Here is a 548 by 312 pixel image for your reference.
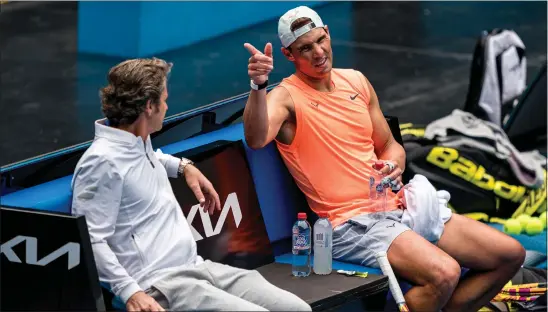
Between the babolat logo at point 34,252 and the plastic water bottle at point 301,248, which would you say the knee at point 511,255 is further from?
the babolat logo at point 34,252

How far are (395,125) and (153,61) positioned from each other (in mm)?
2013

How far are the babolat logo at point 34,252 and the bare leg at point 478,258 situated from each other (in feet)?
6.92

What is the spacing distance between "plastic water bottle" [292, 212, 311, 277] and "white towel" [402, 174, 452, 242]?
562 millimetres

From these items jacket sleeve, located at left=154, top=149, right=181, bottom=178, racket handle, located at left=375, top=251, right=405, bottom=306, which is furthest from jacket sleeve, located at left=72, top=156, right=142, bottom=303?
racket handle, located at left=375, top=251, right=405, bottom=306

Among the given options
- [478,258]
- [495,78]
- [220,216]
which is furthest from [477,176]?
[220,216]

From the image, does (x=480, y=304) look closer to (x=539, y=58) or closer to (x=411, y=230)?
(x=411, y=230)

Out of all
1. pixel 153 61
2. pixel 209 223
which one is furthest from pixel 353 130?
pixel 153 61

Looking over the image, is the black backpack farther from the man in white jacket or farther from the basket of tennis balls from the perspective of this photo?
the man in white jacket

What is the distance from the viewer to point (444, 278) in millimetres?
6016

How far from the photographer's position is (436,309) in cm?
607

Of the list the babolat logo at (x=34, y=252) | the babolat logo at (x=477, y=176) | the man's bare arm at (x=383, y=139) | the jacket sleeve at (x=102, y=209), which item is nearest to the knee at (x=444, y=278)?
the man's bare arm at (x=383, y=139)

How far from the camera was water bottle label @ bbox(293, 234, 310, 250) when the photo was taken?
6.07 metres

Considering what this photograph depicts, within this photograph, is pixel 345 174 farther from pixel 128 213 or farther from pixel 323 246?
pixel 128 213

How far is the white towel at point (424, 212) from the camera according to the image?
6.34 meters
